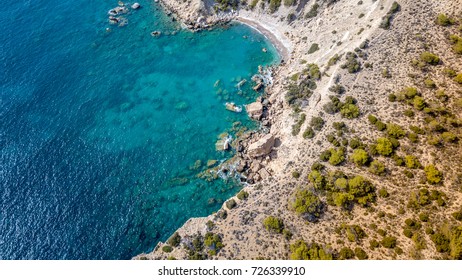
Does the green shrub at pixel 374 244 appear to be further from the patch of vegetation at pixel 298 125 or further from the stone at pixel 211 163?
the stone at pixel 211 163

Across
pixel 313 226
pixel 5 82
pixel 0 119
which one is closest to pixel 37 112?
pixel 0 119

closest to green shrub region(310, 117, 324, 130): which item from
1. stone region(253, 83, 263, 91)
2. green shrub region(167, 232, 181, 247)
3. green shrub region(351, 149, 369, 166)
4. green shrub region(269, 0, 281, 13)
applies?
green shrub region(351, 149, 369, 166)

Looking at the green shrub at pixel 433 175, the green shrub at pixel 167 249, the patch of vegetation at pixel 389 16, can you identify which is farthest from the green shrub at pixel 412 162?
the green shrub at pixel 167 249

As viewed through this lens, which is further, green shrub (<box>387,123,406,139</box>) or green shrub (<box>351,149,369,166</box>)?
green shrub (<box>387,123,406,139</box>)

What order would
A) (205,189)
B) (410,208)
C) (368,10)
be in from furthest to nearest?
(368,10) → (205,189) → (410,208)

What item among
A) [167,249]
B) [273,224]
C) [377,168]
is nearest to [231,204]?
[273,224]

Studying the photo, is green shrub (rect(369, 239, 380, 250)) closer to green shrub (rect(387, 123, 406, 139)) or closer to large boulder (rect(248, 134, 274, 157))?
green shrub (rect(387, 123, 406, 139))

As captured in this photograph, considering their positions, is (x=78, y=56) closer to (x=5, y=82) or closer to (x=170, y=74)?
(x=5, y=82)
